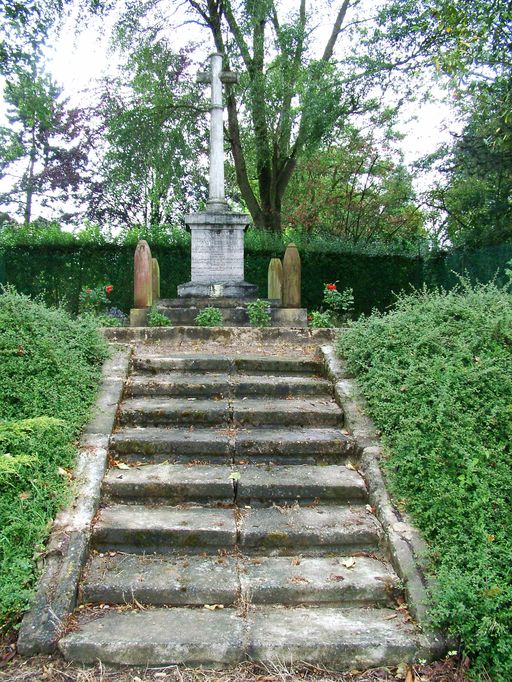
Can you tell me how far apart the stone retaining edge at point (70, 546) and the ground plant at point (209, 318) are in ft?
9.75

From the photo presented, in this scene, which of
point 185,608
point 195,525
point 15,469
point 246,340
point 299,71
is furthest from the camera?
point 299,71

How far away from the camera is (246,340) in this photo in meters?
6.62

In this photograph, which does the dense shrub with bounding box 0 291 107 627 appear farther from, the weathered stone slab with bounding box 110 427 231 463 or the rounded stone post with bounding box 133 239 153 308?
the rounded stone post with bounding box 133 239 153 308

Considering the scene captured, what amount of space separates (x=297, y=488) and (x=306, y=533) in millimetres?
405

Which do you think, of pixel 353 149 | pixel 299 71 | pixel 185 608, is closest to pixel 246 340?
pixel 185 608

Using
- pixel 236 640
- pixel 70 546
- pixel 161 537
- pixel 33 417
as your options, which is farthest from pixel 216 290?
pixel 236 640

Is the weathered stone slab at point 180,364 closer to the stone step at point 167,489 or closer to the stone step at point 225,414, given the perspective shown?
the stone step at point 225,414

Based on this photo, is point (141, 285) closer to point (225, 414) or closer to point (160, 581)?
point (225, 414)

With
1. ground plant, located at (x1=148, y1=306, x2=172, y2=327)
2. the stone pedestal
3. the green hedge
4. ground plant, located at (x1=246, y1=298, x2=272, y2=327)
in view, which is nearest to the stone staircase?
ground plant, located at (x1=148, y1=306, x2=172, y2=327)

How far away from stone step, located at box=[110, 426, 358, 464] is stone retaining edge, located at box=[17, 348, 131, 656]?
21 centimetres

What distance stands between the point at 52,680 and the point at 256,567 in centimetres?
118

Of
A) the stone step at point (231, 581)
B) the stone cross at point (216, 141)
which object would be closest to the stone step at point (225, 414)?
the stone step at point (231, 581)

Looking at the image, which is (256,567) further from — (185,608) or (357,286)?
(357,286)

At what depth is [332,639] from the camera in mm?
2662
